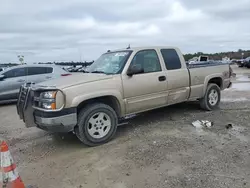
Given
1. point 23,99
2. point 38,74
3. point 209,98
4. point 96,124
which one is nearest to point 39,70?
point 38,74

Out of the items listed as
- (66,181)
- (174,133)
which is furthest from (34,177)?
(174,133)

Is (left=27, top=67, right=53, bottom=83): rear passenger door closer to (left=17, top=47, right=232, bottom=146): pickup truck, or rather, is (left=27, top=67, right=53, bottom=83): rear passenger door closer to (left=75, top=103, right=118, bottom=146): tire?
(left=17, top=47, right=232, bottom=146): pickup truck

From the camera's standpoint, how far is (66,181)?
144 inches

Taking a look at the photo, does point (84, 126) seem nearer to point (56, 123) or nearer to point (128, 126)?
point (56, 123)

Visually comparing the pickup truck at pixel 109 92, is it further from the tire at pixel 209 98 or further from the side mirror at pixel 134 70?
the tire at pixel 209 98

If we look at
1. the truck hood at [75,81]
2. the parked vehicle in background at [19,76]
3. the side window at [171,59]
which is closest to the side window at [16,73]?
the parked vehicle in background at [19,76]

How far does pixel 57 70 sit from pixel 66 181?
8196 mm

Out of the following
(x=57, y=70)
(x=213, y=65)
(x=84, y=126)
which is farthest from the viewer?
(x=57, y=70)

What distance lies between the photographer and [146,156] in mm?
4355

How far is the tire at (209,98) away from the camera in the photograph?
287 inches

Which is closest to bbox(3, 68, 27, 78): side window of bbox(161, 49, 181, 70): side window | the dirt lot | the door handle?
the dirt lot

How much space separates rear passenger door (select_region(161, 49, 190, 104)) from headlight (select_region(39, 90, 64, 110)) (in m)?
2.69

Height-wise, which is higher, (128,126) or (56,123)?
(56,123)

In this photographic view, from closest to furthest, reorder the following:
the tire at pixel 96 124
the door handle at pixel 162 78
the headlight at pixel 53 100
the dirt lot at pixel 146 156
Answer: the dirt lot at pixel 146 156 < the headlight at pixel 53 100 < the tire at pixel 96 124 < the door handle at pixel 162 78
